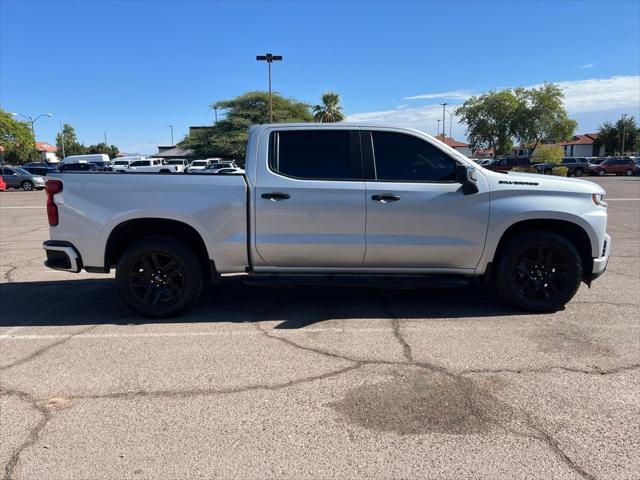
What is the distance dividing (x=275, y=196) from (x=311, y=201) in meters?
0.36

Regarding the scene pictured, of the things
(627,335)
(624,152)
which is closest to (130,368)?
(627,335)

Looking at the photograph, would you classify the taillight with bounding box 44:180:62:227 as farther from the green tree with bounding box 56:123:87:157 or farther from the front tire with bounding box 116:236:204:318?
the green tree with bounding box 56:123:87:157

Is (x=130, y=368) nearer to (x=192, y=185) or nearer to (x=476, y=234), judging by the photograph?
(x=192, y=185)

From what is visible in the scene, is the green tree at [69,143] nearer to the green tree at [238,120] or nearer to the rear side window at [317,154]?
the green tree at [238,120]

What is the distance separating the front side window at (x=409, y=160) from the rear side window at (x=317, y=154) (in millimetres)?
236

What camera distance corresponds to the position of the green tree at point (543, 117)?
68.8m

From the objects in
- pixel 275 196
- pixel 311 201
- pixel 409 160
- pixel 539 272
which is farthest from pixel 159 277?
pixel 539 272

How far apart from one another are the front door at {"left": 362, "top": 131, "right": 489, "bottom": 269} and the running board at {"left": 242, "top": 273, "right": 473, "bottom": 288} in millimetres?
131

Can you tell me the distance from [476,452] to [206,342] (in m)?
2.58

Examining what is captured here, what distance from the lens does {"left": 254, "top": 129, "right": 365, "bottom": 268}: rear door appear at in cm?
489

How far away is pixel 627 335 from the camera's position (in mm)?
4668

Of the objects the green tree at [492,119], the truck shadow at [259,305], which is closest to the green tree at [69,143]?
the green tree at [492,119]

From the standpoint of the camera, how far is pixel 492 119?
7250 cm

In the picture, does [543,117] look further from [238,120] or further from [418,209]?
[418,209]
